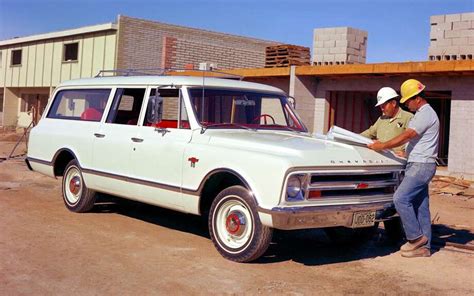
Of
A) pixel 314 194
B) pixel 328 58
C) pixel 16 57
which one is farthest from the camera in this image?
pixel 16 57

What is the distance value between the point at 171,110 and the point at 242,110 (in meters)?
0.96

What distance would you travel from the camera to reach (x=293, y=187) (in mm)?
5535

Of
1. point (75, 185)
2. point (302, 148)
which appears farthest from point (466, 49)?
point (75, 185)

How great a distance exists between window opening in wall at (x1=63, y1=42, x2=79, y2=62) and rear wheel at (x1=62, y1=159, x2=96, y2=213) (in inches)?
762

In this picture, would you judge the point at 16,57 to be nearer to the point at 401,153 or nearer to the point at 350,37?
the point at 350,37

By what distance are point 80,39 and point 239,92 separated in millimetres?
20677

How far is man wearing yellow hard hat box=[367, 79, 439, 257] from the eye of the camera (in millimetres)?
6277

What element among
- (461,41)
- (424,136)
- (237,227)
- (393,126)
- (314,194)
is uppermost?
(461,41)

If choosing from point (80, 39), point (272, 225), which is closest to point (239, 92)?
point (272, 225)

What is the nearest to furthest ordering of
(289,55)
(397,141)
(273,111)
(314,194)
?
(314,194) → (397,141) → (273,111) → (289,55)

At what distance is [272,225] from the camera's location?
551 centimetres

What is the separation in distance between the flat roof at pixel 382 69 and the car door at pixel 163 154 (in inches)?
324

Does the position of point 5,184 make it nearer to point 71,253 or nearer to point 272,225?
point 71,253

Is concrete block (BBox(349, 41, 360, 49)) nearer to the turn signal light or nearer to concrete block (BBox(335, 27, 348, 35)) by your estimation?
concrete block (BBox(335, 27, 348, 35))
